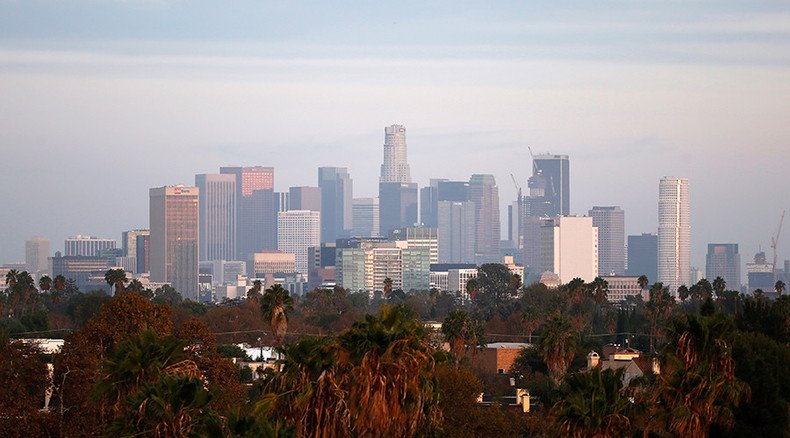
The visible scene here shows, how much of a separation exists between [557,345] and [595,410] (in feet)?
164

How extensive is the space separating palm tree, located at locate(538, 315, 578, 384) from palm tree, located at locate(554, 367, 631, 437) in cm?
4850

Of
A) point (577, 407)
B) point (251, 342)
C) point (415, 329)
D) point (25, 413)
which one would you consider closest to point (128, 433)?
point (415, 329)

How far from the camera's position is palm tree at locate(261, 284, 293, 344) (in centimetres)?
8950

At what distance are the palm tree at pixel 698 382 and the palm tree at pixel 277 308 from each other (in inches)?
1683

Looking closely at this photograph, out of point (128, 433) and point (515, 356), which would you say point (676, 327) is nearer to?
point (128, 433)

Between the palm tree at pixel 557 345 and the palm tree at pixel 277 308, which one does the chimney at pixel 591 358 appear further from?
the palm tree at pixel 277 308

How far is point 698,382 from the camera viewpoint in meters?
47.5

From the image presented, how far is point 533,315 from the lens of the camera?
141m

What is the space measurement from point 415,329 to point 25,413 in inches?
712

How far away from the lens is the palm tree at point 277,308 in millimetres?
89500

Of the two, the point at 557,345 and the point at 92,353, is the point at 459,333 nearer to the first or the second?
the point at 557,345

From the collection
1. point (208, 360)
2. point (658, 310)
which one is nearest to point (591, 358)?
point (658, 310)

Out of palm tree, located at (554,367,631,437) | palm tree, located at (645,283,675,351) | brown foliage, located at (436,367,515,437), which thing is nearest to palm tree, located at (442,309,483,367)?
brown foliage, located at (436,367,515,437)

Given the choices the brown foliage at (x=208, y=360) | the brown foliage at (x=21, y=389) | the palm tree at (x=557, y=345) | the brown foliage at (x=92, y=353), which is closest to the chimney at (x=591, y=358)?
the palm tree at (x=557, y=345)
